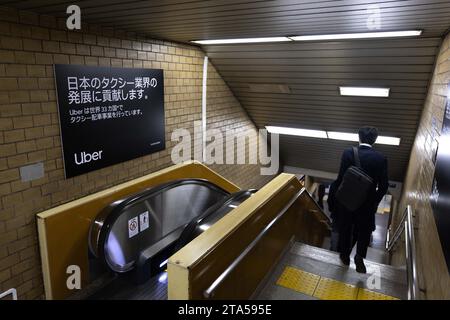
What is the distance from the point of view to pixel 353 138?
22.9ft

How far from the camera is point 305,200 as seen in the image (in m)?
4.10

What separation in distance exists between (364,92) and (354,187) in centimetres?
294

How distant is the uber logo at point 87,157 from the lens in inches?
144

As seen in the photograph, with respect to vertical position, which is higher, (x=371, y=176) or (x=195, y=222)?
(x=371, y=176)

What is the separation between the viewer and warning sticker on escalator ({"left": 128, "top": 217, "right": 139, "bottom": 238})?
3787mm

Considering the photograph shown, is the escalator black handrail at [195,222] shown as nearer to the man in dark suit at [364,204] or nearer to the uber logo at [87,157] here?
the man in dark suit at [364,204]

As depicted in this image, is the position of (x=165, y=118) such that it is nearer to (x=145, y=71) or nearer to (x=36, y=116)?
(x=145, y=71)

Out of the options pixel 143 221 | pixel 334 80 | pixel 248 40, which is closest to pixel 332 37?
pixel 248 40

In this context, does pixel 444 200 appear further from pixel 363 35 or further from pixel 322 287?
pixel 363 35

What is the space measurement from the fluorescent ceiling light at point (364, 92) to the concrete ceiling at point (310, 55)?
0.36 ft

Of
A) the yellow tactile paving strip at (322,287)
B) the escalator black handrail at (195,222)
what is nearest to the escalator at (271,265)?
the yellow tactile paving strip at (322,287)

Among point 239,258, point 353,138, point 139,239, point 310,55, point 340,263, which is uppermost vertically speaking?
point 310,55

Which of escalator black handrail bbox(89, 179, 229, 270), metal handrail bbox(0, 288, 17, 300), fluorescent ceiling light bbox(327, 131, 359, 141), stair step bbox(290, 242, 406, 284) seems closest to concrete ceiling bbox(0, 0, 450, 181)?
fluorescent ceiling light bbox(327, 131, 359, 141)

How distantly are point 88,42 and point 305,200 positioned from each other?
3149 mm
